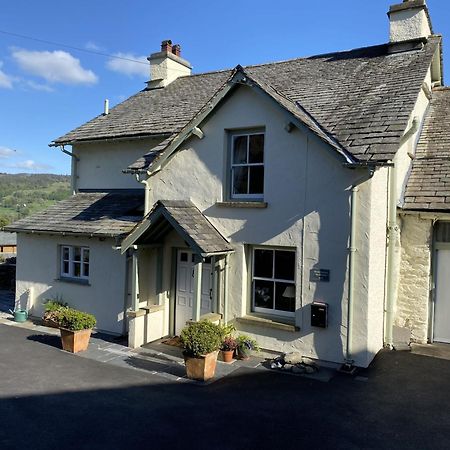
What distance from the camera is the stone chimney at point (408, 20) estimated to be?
44.7 ft

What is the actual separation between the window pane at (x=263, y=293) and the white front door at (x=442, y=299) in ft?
14.6

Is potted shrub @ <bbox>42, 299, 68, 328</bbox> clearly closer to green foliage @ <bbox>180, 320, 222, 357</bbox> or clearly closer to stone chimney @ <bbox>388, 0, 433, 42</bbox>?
green foliage @ <bbox>180, 320, 222, 357</bbox>

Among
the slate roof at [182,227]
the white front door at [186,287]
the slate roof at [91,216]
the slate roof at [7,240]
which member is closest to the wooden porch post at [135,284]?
the slate roof at [182,227]

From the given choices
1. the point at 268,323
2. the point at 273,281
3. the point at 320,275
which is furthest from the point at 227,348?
the point at 320,275

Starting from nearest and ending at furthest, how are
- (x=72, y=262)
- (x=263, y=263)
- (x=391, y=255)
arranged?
1. (x=391, y=255)
2. (x=263, y=263)
3. (x=72, y=262)

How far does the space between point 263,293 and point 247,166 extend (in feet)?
10.6

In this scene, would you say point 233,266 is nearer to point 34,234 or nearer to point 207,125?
point 207,125

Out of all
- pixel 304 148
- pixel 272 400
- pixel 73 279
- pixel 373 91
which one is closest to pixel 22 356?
pixel 73 279

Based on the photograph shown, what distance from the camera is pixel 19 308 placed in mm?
14508

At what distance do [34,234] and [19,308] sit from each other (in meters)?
2.61

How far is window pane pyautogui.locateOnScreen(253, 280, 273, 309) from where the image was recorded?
1055 centimetres

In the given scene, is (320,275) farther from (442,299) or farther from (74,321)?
(74,321)

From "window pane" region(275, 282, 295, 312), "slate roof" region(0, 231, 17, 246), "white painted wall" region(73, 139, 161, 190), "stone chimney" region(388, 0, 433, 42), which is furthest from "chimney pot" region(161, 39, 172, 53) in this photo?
"slate roof" region(0, 231, 17, 246)

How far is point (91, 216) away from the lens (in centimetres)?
1364
